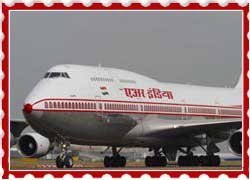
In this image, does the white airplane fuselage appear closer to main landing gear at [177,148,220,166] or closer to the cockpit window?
the cockpit window

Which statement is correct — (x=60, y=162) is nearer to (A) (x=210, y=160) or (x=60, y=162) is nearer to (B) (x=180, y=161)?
(A) (x=210, y=160)

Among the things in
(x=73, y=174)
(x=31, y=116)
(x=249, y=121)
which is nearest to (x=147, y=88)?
(x=31, y=116)

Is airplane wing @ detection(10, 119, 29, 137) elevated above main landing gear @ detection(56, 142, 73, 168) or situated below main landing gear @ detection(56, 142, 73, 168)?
above

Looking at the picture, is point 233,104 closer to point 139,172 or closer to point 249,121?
point 249,121

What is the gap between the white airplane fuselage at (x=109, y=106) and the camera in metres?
31.0

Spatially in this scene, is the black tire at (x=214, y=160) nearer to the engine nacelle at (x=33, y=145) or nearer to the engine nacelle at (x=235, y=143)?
the engine nacelle at (x=235, y=143)

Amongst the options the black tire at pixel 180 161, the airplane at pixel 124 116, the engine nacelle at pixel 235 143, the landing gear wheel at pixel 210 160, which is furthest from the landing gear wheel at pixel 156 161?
the engine nacelle at pixel 235 143

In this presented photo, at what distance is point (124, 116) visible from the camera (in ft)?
114

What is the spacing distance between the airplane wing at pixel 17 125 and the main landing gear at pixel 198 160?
995cm

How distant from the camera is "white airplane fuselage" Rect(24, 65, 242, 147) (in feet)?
102

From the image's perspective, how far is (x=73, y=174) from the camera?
18.8m

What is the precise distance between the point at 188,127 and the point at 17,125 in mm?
9196

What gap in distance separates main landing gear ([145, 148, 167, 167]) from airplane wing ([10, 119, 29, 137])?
26.0ft

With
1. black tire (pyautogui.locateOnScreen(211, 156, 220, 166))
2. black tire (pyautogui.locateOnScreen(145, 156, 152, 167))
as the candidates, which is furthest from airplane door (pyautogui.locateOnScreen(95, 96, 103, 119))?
black tire (pyautogui.locateOnScreen(211, 156, 220, 166))
